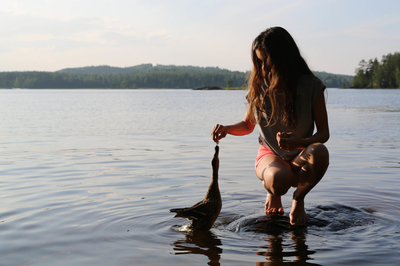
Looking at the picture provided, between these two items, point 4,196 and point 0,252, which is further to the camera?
point 4,196

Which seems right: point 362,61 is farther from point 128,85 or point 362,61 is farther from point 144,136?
point 144,136

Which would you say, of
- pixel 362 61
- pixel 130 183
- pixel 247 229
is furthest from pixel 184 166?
pixel 362 61

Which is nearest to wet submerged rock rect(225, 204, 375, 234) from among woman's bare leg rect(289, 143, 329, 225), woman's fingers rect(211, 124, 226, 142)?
woman's bare leg rect(289, 143, 329, 225)

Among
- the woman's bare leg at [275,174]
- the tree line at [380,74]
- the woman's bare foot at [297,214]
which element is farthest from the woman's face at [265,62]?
the tree line at [380,74]

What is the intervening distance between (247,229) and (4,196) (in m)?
3.56

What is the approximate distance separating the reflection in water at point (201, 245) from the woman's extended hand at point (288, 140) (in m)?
1.10

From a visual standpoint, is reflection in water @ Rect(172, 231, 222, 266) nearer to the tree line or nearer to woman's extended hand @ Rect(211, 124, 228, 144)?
woman's extended hand @ Rect(211, 124, 228, 144)

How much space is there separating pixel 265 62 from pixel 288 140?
0.89 metres

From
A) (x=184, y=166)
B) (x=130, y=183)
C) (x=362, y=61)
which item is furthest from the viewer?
(x=362, y=61)

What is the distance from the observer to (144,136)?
1284 cm

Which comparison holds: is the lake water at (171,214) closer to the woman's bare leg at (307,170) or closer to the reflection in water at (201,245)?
the reflection in water at (201,245)

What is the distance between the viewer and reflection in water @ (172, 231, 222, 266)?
3280mm

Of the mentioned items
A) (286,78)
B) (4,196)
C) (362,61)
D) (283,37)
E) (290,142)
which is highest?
(362,61)

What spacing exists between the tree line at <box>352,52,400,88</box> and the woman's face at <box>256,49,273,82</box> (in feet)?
397
